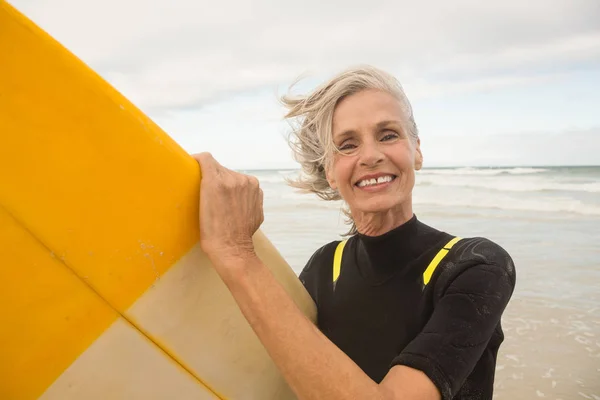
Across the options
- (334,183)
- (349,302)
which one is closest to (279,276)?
(349,302)

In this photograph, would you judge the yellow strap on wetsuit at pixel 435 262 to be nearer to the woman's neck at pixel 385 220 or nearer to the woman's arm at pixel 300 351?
the woman's neck at pixel 385 220

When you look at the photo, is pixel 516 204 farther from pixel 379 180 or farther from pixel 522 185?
pixel 379 180

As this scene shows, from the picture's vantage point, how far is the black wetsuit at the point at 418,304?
1372 mm

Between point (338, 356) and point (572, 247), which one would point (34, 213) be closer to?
point (338, 356)

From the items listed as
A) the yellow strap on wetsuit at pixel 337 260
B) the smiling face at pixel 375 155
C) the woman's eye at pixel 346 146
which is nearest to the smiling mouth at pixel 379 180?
the smiling face at pixel 375 155

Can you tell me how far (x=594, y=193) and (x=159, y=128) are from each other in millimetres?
18082

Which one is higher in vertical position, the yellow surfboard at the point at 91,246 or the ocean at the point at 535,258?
the yellow surfboard at the point at 91,246

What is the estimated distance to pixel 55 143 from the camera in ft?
4.09

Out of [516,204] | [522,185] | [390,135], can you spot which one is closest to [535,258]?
[390,135]

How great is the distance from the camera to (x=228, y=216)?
4.53ft

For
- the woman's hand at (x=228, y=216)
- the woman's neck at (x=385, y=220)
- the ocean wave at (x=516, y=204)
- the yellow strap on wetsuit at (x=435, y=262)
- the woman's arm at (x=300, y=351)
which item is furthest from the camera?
the ocean wave at (x=516, y=204)

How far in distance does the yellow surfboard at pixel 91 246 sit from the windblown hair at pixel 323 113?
2.53 ft

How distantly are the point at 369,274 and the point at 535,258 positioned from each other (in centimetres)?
582

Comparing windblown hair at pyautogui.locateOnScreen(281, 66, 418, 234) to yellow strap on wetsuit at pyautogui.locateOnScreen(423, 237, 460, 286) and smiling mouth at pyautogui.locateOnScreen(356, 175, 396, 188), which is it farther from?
yellow strap on wetsuit at pyautogui.locateOnScreen(423, 237, 460, 286)
